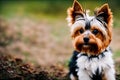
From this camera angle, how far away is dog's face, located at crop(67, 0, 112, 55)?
9.93 metres

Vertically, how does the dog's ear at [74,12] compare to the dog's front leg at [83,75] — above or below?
above

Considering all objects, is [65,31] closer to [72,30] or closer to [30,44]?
[30,44]

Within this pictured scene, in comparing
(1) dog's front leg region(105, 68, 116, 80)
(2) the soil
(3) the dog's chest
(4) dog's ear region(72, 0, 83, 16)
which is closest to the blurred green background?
(2) the soil

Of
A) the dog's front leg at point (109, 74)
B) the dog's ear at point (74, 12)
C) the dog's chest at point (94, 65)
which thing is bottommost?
the dog's front leg at point (109, 74)

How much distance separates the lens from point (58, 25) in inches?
873

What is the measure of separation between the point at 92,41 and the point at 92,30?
27cm

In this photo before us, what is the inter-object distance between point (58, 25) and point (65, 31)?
4.99 ft

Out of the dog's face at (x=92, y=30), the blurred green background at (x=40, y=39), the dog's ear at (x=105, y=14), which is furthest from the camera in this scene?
the blurred green background at (x=40, y=39)

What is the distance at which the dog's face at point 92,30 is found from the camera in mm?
Result: 9930

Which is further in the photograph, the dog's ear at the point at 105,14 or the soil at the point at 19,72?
the soil at the point at 19,72

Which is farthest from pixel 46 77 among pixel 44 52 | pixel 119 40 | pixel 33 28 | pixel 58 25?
pixel 58 25

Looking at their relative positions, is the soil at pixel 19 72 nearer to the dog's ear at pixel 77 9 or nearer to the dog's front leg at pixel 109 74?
the dog's front leg at pixel 109 74

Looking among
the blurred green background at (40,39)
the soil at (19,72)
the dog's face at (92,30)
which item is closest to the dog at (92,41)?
the dog's face at (92,30)

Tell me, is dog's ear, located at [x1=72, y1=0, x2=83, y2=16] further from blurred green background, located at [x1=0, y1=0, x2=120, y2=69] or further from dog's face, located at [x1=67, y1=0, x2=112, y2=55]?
blurred green background, located at [x1=0, y1=0, x2=120, y2=69]
